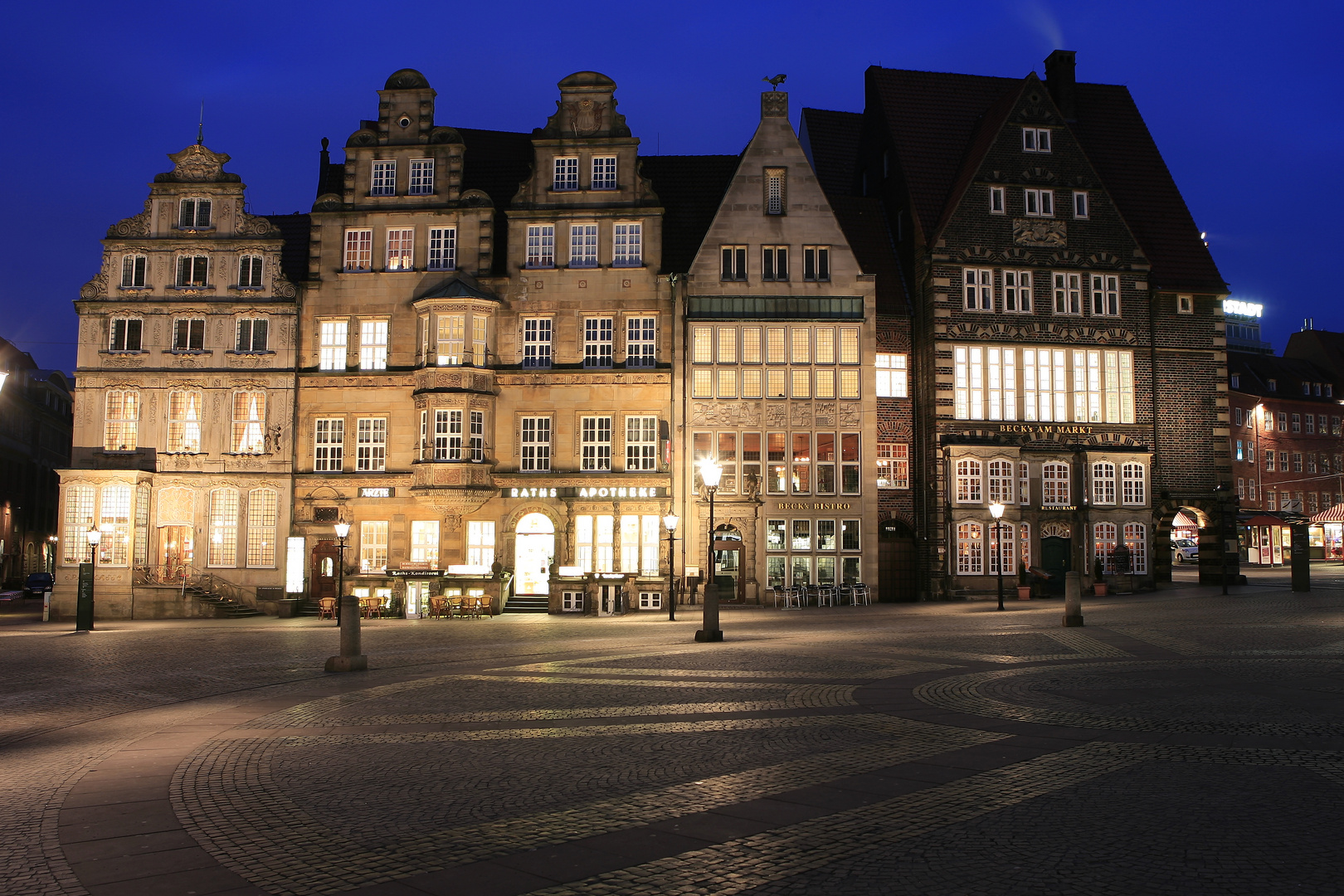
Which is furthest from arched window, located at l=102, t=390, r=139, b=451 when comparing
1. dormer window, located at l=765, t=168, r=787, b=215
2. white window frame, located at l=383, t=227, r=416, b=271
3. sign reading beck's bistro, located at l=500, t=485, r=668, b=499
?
dormer window, located at l=765, t=168, r=787, b=215

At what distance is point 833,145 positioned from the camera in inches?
2156

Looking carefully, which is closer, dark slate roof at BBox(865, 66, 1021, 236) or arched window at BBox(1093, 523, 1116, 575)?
arched window at BBox(1093, 523, 1116, 575)

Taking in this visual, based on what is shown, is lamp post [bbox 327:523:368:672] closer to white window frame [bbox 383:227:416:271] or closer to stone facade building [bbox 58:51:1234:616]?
stone facade building [bbox 58:51:1234:616]

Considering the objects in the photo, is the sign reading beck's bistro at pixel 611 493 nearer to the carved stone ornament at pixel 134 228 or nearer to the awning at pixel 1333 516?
the carved stone ornament at pixel 134 228

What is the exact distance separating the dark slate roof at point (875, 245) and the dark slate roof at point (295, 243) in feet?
Result: 75.1

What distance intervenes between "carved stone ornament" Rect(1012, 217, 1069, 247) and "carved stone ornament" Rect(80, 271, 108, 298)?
37193 millimetres

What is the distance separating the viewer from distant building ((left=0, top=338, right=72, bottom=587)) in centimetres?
7156

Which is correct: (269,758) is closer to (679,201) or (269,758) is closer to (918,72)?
(679,201)

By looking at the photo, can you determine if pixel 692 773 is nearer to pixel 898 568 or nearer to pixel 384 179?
pixel 898 568

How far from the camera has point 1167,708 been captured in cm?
1388

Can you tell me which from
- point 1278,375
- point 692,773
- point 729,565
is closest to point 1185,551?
point 1278,375

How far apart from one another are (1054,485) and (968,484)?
12.5ft

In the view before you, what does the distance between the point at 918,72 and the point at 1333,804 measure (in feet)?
149

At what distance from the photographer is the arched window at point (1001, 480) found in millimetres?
42594
